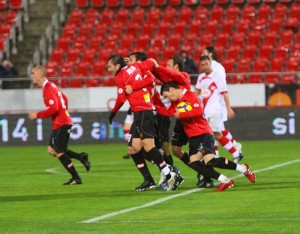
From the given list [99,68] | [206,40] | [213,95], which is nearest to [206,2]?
[206,40]

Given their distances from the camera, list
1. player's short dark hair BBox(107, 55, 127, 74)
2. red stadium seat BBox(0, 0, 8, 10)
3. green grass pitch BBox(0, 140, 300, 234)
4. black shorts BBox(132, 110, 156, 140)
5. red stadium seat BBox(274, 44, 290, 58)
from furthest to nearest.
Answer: red stadium seat BBox(0, 0, 8, 10), red stadium seat BBox(274, 44, 290, 58), player's short dark hair BBox(107, 55, 127, 74), black shorts BBox(132, 110, 156, 140), green grass pitch BBox(0, 140, 300, 234)

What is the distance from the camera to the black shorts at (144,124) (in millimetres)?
15906

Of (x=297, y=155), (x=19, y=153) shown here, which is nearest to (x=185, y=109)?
(x=297, y=155)

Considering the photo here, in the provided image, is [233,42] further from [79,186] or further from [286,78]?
[79,186]

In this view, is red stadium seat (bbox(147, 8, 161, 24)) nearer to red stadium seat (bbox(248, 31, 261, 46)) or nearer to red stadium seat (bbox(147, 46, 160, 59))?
red stadium seat (bbox(147, 46, 160, 59))

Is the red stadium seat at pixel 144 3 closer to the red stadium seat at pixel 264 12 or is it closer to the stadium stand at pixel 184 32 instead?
the stadium stand at pixel 184 32

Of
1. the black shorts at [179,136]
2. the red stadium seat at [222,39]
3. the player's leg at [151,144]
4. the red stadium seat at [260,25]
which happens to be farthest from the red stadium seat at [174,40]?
the player's leg at [151,144]

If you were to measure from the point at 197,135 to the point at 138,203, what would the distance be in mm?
1869

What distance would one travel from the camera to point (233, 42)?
115ft

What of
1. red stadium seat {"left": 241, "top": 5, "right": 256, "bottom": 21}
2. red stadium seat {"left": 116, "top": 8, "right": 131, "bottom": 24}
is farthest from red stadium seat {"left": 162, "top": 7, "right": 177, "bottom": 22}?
red stadium seat {"left": 241, "top": 5, "right": 256, "bottom": 21}

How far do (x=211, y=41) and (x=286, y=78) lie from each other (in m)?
5.89

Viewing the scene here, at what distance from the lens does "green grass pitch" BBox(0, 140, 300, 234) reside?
11.4 meters

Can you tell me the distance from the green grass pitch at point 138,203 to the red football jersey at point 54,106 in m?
1.01

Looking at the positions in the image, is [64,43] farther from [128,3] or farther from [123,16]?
[128,3]
